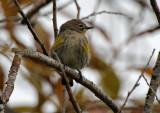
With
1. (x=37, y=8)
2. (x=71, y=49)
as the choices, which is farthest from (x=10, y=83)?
(x=37, y=8)

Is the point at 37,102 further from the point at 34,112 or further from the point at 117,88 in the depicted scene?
the point at 117,88

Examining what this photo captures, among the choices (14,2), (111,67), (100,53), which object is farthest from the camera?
(100,53)

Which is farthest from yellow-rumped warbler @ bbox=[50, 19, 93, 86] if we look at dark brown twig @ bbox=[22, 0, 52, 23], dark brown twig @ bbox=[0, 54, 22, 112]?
dark brown twig @ bbox=[0, 54, 22, 112]

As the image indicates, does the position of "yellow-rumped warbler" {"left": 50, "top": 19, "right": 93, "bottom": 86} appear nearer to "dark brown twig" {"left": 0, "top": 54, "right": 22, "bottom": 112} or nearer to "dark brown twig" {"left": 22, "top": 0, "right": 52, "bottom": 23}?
"dark brown twig" {"left": 22, "top": 0, "right": 52, "bottom": 23}

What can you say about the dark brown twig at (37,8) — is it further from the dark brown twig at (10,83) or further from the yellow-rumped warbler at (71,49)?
the dark brown twig at (10,83)

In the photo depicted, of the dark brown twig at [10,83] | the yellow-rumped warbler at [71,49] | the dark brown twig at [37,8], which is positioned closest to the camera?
the dark brown twig at [10,83]

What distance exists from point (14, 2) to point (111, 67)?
3341 millimetres

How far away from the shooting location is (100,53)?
691 cm

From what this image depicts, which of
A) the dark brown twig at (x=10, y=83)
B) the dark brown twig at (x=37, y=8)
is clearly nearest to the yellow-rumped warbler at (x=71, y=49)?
the dark brown twig at (x=37, y=8)

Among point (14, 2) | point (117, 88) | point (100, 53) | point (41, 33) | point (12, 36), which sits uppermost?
point (100, 53)

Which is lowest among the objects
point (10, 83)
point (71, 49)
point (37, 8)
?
point (10, 83)

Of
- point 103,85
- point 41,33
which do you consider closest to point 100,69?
point 103,85

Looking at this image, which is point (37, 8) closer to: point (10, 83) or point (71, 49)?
point (71, 49)

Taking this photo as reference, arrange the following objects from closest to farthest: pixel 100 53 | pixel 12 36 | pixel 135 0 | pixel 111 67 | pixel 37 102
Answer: pixel 12 36, pixel 37 102, pixel 111 67, pixel 100 53, pixel 135 0
